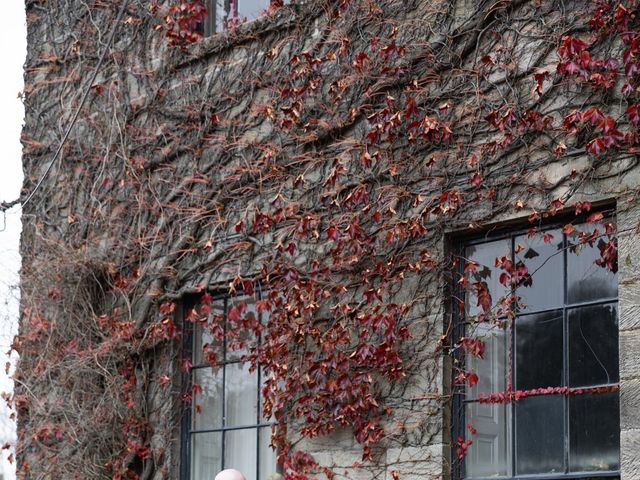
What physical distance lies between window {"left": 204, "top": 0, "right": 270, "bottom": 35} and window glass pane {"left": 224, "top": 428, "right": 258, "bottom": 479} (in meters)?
3.08

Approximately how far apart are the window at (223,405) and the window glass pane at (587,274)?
251 centimetres

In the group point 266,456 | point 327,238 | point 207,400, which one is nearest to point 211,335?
point 207,400

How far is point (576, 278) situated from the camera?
7.17 metres

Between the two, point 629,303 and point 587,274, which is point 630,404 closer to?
point 629,303

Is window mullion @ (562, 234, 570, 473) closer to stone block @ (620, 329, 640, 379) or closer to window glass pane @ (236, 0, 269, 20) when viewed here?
stone block @ (620, 329, 640, 379)

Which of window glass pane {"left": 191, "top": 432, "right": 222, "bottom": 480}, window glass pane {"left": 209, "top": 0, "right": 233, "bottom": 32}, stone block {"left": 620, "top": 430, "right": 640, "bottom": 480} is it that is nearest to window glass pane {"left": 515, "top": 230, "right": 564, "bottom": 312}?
stone block {"left": 620, "top": 430, "right": 640, "bottom": 480}

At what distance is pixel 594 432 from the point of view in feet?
22.6

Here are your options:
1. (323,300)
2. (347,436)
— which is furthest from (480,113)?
(347,436)

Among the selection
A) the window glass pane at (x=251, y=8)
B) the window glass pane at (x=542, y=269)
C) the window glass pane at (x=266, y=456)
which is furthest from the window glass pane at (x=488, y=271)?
the window glass pane at (x=251, y=8)

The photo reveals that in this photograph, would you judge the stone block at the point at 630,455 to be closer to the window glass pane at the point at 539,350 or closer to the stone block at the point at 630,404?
the stone block at the point at 630,404

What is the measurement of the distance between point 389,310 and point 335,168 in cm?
108

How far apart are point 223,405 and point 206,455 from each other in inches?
15.7

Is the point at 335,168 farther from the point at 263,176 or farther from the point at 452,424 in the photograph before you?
the point at 452,424

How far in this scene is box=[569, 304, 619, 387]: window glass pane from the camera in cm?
692
